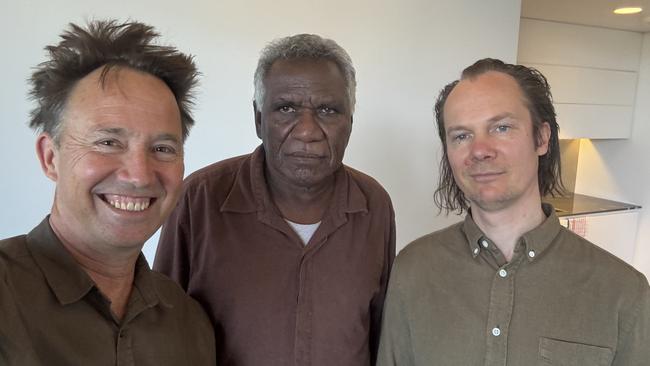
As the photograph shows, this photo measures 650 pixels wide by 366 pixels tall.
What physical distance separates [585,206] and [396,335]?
3380 mm

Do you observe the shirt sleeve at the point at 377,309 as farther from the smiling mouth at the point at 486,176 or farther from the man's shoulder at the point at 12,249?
the man's shoulder at the point at 12,249

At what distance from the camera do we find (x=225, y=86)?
6.27ft

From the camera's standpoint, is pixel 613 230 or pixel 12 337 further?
pixel 613 230

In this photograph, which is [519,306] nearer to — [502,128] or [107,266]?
[502,128]

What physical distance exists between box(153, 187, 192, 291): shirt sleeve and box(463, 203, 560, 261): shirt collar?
740 millimetres

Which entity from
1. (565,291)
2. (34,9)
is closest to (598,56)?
(565,291)

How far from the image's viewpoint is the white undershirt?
1.20 meters

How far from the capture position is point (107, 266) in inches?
33.9

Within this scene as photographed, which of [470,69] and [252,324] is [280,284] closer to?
[252,324]

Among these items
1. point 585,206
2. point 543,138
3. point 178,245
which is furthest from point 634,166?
point 178,245

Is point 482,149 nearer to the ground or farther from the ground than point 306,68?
nearer to the ground

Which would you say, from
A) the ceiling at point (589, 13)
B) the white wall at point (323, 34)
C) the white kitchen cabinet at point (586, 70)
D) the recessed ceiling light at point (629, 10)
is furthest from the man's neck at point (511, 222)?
the recessed ceiling light at point (629, 10)

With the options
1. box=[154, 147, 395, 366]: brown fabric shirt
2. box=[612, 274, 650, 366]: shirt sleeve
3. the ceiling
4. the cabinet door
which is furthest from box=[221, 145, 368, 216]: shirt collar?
the cabinet door

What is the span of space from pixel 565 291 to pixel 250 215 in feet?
2.56
